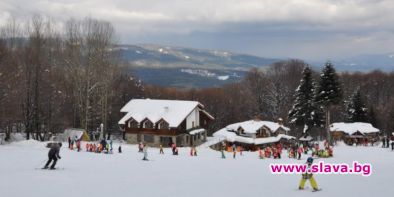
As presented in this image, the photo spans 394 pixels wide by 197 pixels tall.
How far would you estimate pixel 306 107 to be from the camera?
228 ft

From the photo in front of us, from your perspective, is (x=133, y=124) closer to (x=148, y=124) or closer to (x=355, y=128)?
(x=148, y=124)

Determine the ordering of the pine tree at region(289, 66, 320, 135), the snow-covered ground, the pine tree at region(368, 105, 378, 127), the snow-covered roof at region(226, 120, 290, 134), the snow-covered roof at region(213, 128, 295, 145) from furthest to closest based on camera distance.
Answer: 1. the pine tree at region(368, 105, 378, 127)
2. the pine tree at region(289, 66, 320, 135)
3. the snow-covered roof at region(226, 120, 290, 134)
4. the snow-covered roof at region(213, 128, 295, 145)
5. the snow-covered ground

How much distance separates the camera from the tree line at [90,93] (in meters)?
52.5

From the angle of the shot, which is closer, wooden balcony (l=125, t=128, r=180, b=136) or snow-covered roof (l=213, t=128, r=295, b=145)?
wooden balcony (l=125, t=128, r=180, b=136)

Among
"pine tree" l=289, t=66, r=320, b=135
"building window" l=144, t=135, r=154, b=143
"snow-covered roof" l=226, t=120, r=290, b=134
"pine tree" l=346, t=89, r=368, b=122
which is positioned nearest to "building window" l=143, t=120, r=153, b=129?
"building window" l=144, t=135, r=154, b=143

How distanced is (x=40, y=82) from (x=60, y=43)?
17053 mm

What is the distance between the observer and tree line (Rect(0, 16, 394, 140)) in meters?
52.5

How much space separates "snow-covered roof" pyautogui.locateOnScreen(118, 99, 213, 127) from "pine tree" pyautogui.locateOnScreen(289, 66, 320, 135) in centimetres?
1769

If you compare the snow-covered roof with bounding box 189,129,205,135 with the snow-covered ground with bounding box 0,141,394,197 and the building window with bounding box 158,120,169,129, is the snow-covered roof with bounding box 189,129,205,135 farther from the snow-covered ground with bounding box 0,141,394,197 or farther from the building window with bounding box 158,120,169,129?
the snow-covered ground with bounding box 0,141,394,197

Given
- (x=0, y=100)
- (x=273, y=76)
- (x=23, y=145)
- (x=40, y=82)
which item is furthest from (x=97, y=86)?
Result: (x=273, y=76)

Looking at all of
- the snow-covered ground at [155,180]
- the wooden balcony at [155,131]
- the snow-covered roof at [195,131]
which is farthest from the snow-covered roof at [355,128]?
the snow-covered ground at [155,180]

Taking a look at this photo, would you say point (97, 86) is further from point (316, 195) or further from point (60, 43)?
point (316, 195)

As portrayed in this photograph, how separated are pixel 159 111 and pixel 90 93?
10.8 meters

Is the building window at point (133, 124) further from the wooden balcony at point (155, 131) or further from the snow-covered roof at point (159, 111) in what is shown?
the snow-covered roof at point (159, 111)
